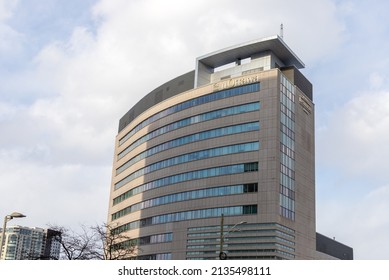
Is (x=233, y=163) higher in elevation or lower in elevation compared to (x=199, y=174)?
higher

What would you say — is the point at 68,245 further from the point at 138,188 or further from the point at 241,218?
the point at 138,188

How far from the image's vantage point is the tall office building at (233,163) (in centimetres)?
8338

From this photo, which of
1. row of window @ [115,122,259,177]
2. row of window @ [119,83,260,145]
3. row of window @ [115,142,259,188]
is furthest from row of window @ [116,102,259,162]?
row of window @ [115,142,259,188]

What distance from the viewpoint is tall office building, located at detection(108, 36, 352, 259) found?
83.4 meters

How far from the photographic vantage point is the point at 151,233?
100562 millimetres

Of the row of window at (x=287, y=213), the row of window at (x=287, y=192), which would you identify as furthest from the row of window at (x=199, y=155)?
the row of window at (x=287, y=213)

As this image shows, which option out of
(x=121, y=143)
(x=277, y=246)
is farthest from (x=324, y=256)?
(x=121, y=143)

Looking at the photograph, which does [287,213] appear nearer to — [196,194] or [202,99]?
[196,194]

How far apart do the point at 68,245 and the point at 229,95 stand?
147ft

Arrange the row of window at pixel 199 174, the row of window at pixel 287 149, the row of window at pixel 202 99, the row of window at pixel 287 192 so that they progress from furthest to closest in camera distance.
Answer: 1. the row of window at pixel 202 99
2. the row of window at pixel 199 174
3. the row of window at pixel 287 149
4. the row of window at pixel 287 192

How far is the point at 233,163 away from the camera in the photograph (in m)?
87.1

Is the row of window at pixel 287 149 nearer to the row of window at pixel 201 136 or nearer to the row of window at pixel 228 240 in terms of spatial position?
the row of window at pixel 228 240

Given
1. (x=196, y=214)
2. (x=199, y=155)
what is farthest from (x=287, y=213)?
(x=199, y=155)
